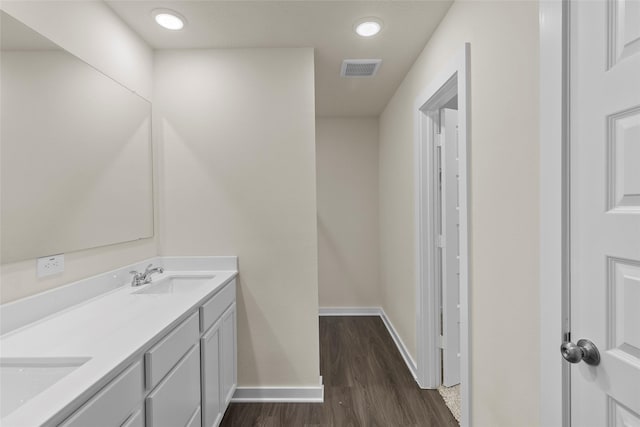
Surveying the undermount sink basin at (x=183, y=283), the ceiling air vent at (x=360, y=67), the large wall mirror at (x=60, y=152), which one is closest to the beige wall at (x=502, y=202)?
the ceiling air vent at (x=360, y=67)

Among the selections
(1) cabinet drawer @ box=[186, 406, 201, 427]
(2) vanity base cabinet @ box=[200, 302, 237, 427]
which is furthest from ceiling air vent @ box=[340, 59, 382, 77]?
(1) cabinet drawer @ box=[186, 406, 201, 427]

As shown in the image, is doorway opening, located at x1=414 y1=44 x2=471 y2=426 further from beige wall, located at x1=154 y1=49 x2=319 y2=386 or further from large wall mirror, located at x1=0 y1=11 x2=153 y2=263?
large wall mirror, located at x1=0 y1=11 x2=153 y2=263

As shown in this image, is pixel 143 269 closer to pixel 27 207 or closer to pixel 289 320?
pixel 27 207

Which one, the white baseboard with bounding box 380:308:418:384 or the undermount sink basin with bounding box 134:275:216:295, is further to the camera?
the white baseboard with bounding box 380:308:418:384

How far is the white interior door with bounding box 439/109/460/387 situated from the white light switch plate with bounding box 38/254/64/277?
2269 mm

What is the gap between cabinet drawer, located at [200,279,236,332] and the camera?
165 cm

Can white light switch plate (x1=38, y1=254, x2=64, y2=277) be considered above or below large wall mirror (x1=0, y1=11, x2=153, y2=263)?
below

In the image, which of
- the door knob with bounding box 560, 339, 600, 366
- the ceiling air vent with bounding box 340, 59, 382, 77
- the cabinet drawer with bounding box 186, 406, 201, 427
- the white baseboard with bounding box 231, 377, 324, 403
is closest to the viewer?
the door knob with bounding box 560, 339, 600, 366

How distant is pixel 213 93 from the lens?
2.29m

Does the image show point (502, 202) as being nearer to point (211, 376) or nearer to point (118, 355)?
point (118, 355)

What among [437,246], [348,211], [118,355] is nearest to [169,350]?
[118,355]

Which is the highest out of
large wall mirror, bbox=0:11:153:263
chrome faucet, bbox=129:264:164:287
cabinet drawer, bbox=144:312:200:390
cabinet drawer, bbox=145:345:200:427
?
large wall mirror, bbox=0:11:153:263

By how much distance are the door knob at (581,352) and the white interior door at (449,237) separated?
1.36 meters

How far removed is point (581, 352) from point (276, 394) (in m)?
1.92
